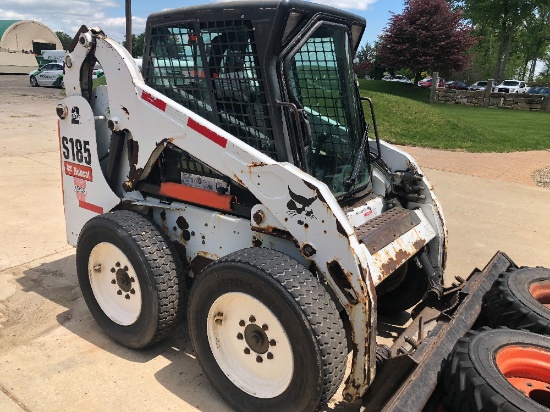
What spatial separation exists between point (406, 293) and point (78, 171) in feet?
8.88

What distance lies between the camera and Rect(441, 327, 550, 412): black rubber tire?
217 cm

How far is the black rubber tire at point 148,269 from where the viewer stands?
3.12m

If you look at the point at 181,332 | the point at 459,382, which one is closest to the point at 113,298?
the point at 181,332

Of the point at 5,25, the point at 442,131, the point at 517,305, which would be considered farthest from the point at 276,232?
the point at 5,25

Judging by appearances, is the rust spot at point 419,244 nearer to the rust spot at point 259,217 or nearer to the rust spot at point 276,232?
the rust spot at point 276,232

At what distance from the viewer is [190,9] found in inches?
124

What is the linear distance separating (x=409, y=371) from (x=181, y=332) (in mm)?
1805

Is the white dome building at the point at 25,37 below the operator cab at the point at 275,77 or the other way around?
the other way around

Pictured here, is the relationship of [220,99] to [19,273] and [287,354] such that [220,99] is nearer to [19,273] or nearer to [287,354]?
[287,354]

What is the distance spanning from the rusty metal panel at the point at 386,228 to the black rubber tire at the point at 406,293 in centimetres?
46

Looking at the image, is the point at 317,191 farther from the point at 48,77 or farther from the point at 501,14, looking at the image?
the point at 501,14

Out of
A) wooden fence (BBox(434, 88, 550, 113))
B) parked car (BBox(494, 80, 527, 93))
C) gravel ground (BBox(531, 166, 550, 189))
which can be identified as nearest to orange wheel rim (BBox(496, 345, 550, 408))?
gravel ground (BBox(531, 166, 550, 189))

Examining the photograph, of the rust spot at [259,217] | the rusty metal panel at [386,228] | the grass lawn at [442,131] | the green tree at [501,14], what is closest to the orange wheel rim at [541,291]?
the rusty metal panel at [386,228]

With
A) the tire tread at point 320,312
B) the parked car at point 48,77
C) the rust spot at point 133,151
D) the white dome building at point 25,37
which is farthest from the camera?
the white dome building at point 25,37
